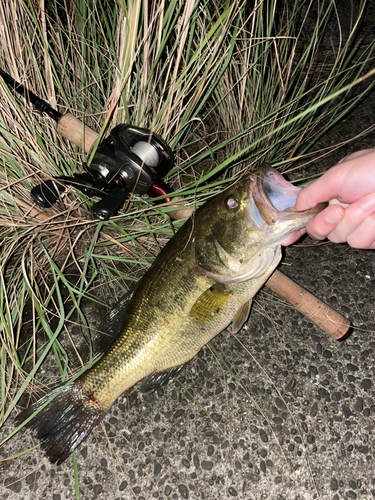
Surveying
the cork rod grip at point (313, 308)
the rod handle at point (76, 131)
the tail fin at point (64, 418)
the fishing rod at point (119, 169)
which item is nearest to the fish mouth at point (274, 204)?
the cork rod grip at point (313, 308)

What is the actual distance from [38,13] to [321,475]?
3.38m

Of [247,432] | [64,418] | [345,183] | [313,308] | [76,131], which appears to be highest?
[76,131]

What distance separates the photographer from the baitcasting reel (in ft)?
6.82

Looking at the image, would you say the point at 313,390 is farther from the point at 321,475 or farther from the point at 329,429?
the point at 321,475

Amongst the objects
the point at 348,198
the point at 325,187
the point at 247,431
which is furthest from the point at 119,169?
the point at 247,431

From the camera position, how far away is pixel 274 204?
6.35ft

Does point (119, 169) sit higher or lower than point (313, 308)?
higher

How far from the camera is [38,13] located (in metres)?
2.54

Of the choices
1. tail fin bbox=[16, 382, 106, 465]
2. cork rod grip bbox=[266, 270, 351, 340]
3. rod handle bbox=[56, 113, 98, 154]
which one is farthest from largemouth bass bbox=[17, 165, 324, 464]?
rod handle bbox=[56, 113, 98, 154]

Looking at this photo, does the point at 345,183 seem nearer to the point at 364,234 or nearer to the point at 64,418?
the point at 364,234

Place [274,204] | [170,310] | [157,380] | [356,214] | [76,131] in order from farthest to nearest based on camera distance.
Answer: [76,131] < [157,380] < [170,310] < [274,204] < [356,214]

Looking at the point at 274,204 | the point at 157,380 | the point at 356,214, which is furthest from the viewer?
the point at 157,380

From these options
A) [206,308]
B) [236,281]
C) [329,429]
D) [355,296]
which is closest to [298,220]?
[236,281]

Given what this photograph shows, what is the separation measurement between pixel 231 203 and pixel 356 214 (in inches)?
23.5
